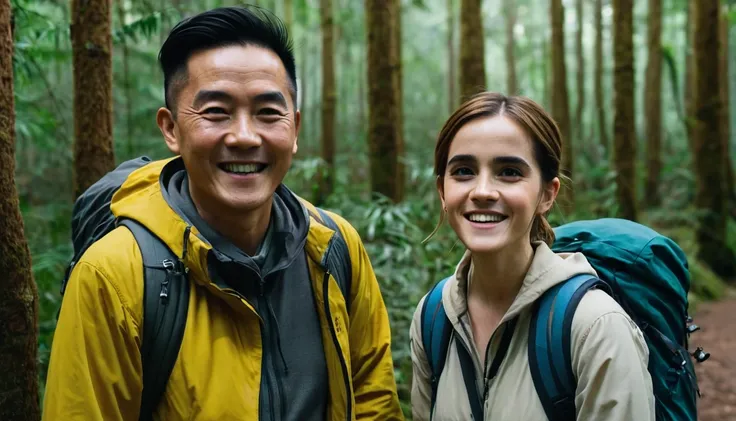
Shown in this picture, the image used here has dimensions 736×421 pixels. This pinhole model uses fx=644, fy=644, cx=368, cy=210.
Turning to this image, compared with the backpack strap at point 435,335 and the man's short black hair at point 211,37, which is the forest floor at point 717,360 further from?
the man's short black hair at point 211,37

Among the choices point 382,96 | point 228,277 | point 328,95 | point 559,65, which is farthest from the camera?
point 559,65

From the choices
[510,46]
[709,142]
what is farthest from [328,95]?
[510,46]

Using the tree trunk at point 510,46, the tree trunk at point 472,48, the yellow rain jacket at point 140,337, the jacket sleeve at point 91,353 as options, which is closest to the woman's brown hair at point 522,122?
the yellow rain jacket at point 140,337

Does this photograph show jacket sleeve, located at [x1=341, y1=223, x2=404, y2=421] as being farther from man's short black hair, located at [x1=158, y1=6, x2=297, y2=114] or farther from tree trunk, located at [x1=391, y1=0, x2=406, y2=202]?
tree trunk, located at [x1=391, y1=0, x2=406, y2=202]

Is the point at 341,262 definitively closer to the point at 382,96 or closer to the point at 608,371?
the point at 608,371

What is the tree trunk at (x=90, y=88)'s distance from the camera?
12.5ft

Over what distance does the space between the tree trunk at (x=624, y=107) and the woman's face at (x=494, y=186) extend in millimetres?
7245

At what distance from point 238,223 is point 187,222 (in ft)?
0.81

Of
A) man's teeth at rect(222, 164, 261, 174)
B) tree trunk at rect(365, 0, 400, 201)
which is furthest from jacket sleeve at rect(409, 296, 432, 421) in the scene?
tree trunk at rect(365, 0, 400, 201)

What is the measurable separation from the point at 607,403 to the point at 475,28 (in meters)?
6.33

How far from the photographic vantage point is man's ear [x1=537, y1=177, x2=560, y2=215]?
2443mm

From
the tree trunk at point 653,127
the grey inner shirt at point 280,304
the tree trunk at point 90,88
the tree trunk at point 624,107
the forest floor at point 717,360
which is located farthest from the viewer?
the tree trunk at point 653,127

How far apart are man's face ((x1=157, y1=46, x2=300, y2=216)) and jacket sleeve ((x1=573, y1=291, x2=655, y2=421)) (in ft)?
3.84

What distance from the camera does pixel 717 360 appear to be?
7.18m
